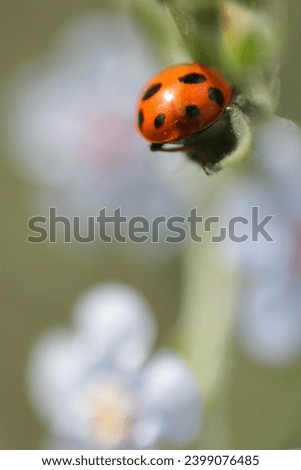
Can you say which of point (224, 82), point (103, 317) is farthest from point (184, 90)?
point (103, 317)

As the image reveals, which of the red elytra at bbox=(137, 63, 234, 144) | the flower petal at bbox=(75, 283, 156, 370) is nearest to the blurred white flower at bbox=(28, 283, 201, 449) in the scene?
the flower petal at bbox=(75, 283, 156, 370)

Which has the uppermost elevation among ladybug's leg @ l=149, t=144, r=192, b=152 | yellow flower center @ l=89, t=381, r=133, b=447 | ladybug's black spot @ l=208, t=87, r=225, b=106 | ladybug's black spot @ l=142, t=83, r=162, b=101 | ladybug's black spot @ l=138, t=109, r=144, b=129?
ladybug's black spot @ l=142, t=83, r=162, b=101

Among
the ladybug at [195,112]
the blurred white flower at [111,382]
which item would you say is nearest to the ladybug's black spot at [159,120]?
the ladybug at [195,112]

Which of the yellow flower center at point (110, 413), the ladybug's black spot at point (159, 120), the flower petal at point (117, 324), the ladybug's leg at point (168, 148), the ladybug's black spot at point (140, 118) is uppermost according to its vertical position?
the ladybug's black spot at point (140, 118)

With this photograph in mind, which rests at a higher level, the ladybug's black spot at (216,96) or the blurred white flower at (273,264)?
the ladybug's black spot at (216,96)

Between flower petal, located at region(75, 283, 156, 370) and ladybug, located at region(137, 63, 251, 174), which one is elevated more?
ladybug, located at region(137, 63, 251, 174)

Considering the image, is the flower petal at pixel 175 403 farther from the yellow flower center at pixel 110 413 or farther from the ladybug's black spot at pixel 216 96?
the ladybug's black spot at pixel 216 96

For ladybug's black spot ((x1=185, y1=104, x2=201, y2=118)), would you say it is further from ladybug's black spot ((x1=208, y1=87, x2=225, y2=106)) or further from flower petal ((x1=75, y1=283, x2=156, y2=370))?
flower petal ((x1=75, y1=283, x2=156, y2=370))
